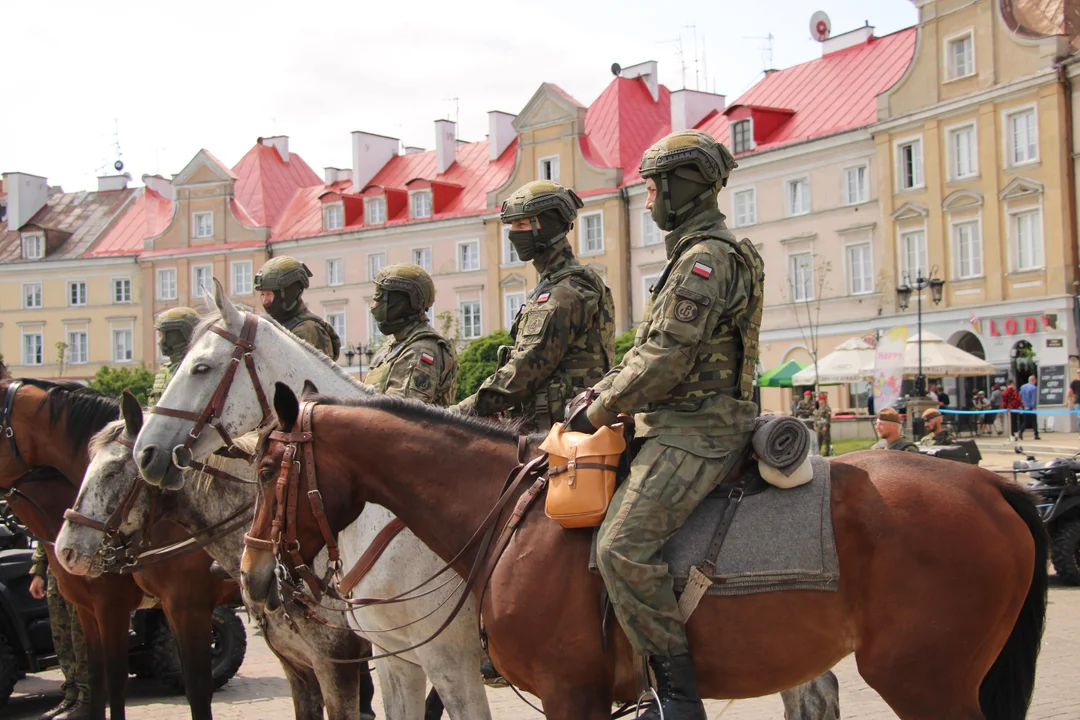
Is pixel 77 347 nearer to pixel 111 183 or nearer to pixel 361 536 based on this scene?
pixel 111 183

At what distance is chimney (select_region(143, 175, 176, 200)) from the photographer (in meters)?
69.4

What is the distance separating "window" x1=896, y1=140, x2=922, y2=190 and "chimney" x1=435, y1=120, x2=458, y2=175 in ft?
87.9

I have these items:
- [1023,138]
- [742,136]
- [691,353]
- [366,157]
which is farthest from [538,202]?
[366,157]

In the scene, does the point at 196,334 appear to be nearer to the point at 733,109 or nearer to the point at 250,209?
the point at 733,109

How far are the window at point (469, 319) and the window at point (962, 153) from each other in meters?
24.8

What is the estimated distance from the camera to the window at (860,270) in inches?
1676

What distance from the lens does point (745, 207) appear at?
155 feet

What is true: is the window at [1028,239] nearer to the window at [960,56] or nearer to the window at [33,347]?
the window at [960,56]

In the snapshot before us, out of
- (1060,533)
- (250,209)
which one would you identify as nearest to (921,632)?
(1060,533)

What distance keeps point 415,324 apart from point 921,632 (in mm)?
4035

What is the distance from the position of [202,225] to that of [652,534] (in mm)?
63320

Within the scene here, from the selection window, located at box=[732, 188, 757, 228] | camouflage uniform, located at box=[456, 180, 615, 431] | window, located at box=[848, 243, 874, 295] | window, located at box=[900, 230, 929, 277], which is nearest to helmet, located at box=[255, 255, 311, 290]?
camouflage uniform, located at box=[456, 180, 615, 431]

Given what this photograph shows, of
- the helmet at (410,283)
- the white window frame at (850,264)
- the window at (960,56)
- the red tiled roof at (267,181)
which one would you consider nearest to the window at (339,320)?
the red tiled roof at (267,181)

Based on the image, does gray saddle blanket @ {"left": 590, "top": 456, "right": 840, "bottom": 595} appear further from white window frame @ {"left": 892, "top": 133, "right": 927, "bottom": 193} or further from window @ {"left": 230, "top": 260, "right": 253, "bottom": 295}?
window @ {"left": 230, "top": 260, "right": 253, "bottom": 295}
